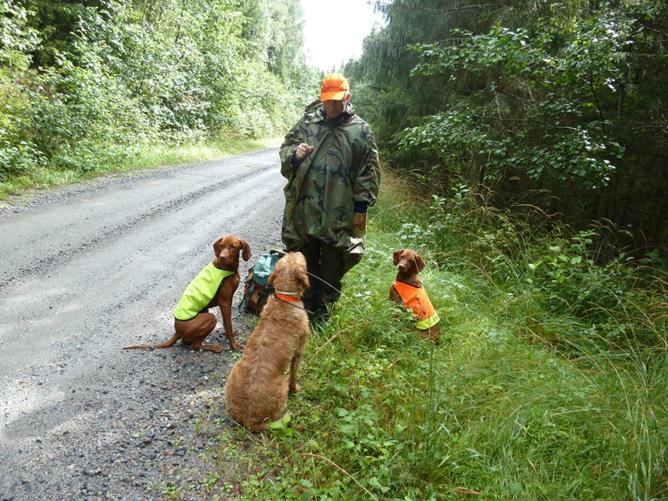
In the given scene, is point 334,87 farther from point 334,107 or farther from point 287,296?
point 287,296

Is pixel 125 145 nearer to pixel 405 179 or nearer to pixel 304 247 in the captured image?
pixel 405 179

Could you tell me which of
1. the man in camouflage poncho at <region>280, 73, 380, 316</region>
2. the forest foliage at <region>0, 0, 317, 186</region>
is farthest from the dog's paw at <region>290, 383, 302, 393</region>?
the forest foliage at <region>0, 0, 317, 186</region>

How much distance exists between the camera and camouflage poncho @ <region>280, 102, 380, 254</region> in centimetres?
393

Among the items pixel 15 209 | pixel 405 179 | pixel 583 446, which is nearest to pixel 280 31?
pixel 405 179

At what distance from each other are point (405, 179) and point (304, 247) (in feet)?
24.5

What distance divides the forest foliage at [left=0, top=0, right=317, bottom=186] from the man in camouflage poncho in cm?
782

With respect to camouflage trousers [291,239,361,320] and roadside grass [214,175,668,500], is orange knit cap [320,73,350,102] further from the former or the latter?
roadside grass [214,175,668,500]

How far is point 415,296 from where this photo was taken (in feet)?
13.9

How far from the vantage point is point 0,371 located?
3.30m

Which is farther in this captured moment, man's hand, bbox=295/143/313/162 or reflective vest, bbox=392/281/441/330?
Answer: reflective vest, bbox=392/281/441/330

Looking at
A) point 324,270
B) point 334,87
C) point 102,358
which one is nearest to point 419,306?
point 324,270

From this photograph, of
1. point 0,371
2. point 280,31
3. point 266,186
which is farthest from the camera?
point 280,31

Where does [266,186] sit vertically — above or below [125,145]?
below

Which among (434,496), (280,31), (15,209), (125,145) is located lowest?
(434,496)
